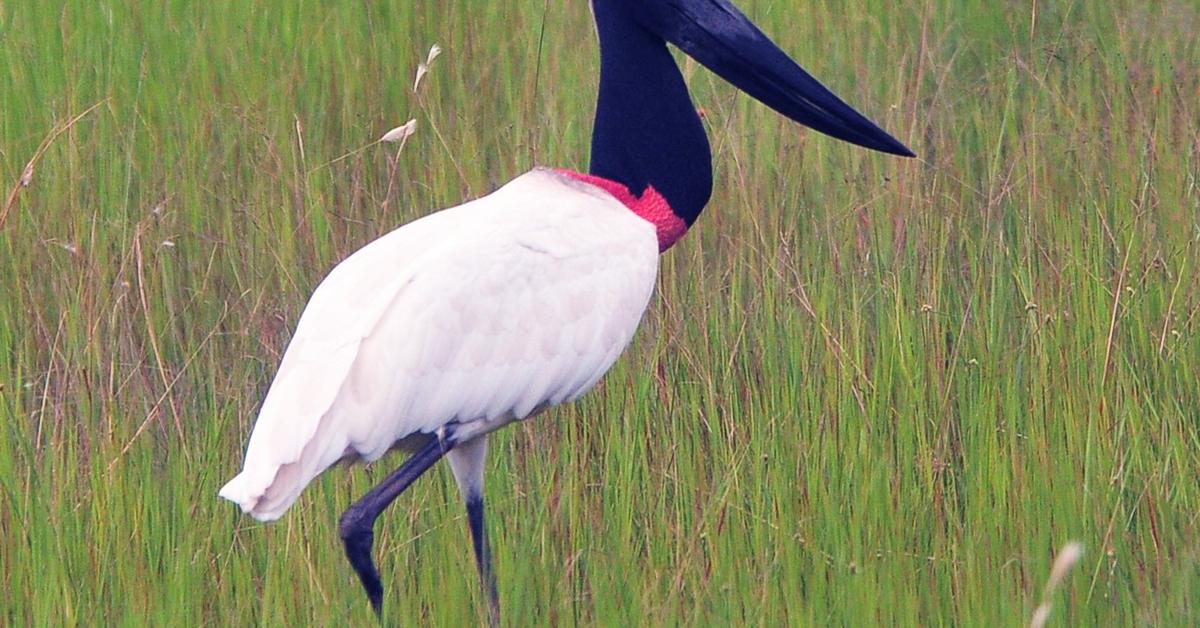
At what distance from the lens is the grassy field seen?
2656 mm

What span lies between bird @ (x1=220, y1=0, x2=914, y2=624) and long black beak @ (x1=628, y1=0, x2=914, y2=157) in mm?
45

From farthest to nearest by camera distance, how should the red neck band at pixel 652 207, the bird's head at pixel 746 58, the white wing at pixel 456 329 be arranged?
1. the bird's head at pixel 746 58
2. the red neck band at pixel 652 207
3. the white wing at pixel 456 329

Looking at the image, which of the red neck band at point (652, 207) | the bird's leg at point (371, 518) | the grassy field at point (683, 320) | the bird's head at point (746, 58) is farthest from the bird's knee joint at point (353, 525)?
the bird's head at point (746, 58)

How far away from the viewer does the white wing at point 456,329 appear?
243 centimetres

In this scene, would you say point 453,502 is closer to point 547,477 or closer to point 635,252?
point 547,477

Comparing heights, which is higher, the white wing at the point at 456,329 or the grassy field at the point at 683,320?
the white wing at the point at 456,329

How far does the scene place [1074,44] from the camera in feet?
14.4

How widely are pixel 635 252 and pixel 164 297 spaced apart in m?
1.21

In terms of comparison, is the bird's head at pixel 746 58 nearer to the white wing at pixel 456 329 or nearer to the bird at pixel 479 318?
the bird at pixel 479 318

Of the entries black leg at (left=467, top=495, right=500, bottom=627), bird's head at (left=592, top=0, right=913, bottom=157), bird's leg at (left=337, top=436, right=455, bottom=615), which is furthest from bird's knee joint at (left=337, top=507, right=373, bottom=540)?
bird's head at (left=592, top=0, right=913, bottom=157)

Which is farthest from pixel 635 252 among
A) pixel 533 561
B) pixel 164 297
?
pixel 164 297

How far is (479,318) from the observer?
8.51ft

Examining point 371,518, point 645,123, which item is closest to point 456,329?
point 371,518

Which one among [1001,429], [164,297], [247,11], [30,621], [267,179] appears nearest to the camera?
[30,621]
